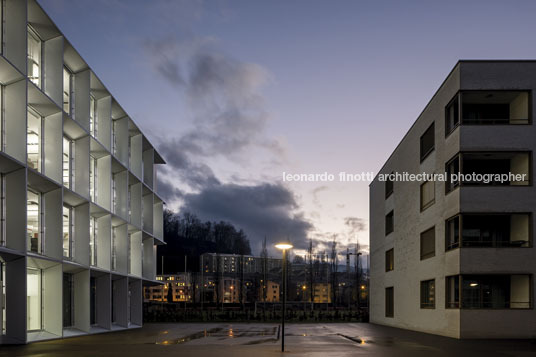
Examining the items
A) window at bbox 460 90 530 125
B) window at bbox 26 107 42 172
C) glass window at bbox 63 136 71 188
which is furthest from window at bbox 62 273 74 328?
window at bbox 460 90 530 125

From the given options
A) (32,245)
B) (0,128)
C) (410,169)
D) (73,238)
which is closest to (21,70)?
(0,128)

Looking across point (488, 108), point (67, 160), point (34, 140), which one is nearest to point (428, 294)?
point (488, 108)

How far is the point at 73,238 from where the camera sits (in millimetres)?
28000

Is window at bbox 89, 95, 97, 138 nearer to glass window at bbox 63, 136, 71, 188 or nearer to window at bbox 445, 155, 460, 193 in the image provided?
glass window at bbox 63, 136, 71, 188

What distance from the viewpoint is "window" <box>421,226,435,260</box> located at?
99.6 ft

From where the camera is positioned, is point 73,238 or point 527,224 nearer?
point 527,224

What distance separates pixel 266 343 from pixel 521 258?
11.7 m

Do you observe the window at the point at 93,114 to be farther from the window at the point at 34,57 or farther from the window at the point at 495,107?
the window at the point at 495,107

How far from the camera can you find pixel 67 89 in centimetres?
2778

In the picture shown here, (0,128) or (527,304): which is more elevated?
(0,128)

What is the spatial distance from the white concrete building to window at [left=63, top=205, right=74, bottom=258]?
5 centimetres

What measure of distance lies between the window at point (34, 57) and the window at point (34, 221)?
15.3 ft

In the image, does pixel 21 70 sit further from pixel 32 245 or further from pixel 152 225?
pixel 152 225

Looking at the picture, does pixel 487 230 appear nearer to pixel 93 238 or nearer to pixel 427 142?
pixel 427 142
